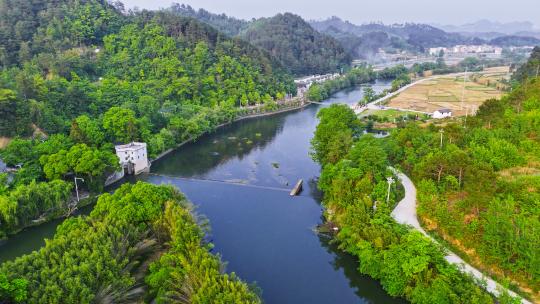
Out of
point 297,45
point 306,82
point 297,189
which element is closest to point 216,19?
point 297,45

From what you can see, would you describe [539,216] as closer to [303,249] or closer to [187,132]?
[303,249]

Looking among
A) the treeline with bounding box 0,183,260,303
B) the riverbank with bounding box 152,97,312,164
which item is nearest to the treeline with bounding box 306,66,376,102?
the riverbank with bounding box 152,97,312,164

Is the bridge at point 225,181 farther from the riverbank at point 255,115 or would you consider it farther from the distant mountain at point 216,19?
the distant mountain at point 216,19

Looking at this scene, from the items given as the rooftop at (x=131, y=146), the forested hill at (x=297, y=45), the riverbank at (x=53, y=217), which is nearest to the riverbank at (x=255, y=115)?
the rooftop at (x=131, y=146)

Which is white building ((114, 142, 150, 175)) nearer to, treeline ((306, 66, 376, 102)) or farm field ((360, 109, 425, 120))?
farm field ((360, 109, 425, 120))

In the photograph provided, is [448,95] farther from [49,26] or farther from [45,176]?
[49,26]

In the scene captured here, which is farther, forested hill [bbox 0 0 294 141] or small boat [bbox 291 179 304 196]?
forested hill [bbox 0 0 294 141]

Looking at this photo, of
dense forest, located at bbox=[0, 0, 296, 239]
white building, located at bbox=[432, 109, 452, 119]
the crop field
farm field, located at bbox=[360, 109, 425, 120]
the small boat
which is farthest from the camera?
farm field, located at bbox=[360, 109, 425, 120]
